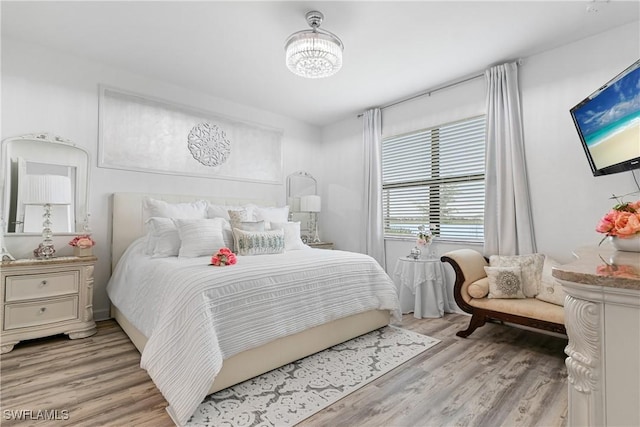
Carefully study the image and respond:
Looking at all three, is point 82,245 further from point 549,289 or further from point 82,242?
point 549,289

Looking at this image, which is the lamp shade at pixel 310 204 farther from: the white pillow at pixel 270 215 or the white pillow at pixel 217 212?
the white pillow at pixel 217 212

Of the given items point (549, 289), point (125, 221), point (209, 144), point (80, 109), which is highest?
point (80, 109)

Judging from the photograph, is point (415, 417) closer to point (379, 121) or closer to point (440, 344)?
point (440, 344)

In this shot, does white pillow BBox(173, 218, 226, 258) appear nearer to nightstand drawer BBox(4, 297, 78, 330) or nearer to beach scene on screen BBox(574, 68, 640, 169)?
nightstand drawer BBox(4, 297, 78, 330)

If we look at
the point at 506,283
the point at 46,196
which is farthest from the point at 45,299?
the point at 506,283

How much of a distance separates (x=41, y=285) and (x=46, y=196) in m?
0.77

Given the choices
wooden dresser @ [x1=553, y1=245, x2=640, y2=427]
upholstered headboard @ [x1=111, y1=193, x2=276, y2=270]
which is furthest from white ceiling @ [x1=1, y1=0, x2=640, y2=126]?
wooden dresser @ [x1=553, y1=245, x2=640, y2=427]

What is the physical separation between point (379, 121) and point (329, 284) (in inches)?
114

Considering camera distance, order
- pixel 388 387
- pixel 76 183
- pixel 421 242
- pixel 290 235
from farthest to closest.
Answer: pixel 421 242 < pixel 290 235 < pixel 76 183 < pixel 388 387

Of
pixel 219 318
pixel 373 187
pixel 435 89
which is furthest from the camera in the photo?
pixel 373 187

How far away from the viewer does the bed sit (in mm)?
1728

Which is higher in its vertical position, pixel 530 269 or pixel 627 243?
pixel 627 243

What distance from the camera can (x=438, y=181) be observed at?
3916mm

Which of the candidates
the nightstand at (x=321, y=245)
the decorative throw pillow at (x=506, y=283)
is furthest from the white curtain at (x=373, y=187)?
the decorative throw pillow at (x=506, y=283)
